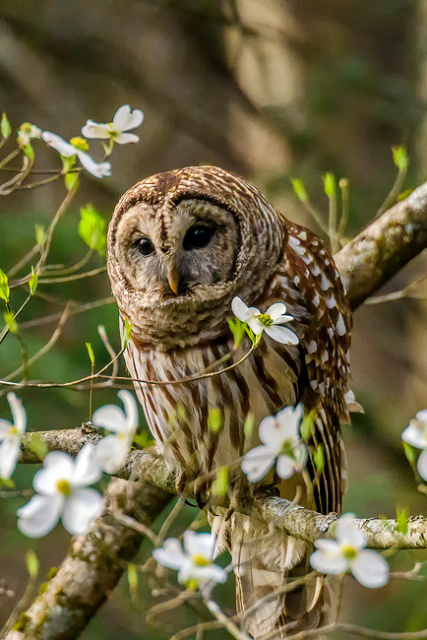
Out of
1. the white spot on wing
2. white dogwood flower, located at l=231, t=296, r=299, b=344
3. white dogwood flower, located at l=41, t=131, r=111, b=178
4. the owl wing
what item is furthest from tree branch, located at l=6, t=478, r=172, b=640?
white dogwood flower, located at l=231, t=296, r=299, b=344

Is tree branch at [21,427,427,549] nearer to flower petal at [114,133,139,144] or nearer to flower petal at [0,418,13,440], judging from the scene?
flower petal at [0,418,13,440]

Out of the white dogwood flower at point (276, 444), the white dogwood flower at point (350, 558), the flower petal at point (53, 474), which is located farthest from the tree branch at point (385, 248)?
the flower petal at point (53, 474)

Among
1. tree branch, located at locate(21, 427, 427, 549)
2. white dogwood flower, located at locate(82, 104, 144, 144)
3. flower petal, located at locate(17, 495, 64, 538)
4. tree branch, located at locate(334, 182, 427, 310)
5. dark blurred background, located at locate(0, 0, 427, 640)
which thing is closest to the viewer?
flower petal, located at locate(17, 495, 64, 538)

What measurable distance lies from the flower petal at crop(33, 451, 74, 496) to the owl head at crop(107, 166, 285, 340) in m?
1.66

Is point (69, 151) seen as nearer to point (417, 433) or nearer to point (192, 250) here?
point (192, 250)

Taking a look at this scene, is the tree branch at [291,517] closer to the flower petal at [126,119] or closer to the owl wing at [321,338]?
the owl wing at [321,338]

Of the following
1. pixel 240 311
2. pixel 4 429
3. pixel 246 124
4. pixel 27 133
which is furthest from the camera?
pixel 246 124

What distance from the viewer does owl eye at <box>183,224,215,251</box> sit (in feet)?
10.3

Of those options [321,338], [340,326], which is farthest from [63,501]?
[340,326]

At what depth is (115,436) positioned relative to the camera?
60.2 inches

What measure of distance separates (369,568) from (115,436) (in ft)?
1.68

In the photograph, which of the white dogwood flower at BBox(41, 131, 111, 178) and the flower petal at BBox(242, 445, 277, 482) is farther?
the white dogwood flower at BBox(41, 131, 111, 178)

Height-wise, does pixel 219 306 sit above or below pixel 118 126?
below

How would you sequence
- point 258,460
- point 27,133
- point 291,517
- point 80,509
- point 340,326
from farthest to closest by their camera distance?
point 340,326
point 27,133
point 291,517
point 258,460
point 80,509
